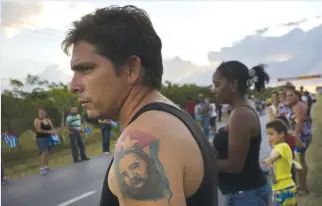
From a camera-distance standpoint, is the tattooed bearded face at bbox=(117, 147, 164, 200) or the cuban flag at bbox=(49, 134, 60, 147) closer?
the tattooed bearded face at bbox=(117, 147, 164, 200)

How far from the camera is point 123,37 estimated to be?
104 centimetres

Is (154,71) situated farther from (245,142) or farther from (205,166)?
(245,142)

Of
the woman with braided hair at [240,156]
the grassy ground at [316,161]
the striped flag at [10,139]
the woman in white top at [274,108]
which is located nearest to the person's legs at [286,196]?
the grassy ground at [316,161]

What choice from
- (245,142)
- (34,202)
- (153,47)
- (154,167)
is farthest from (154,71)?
(34,202)

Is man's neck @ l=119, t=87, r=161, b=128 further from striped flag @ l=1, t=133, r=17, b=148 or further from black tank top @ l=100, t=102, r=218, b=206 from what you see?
striped flag @ l=1, t=133, r=17, b=148

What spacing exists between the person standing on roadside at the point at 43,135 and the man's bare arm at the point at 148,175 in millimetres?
6245

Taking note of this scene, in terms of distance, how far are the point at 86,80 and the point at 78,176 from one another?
6171 mm

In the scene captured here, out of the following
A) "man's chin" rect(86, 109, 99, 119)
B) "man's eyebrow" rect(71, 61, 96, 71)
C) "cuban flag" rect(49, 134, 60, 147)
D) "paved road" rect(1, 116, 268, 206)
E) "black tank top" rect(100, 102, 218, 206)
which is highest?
"man's eyebrow" rect(71, 61, 96, 71)

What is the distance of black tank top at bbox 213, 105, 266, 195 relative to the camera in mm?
2016

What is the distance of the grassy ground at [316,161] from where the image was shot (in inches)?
121

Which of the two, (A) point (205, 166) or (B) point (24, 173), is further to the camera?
(B) point (24, 173)

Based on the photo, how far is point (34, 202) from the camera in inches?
223

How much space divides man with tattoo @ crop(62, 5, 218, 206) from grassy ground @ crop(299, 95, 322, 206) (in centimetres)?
215

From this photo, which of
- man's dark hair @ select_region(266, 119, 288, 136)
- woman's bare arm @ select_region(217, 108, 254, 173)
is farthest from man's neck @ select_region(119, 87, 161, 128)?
man's dark hair @ select_region(266, 119, 288, 136)
